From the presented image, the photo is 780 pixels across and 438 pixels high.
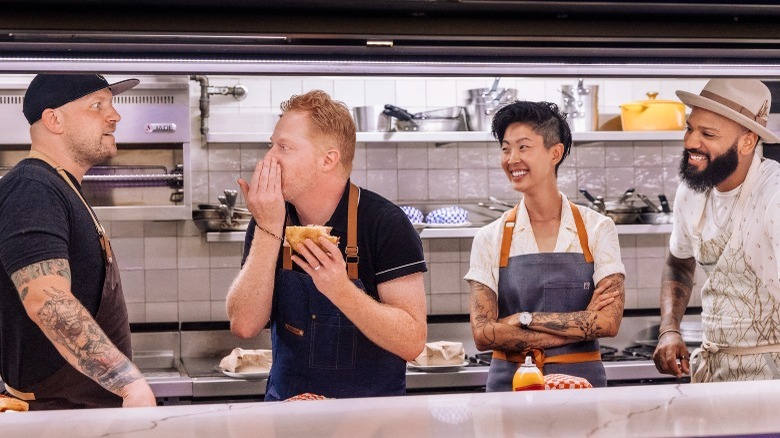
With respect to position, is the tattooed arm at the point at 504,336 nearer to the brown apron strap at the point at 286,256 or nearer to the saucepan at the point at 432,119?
the brown apron strap at the point at 286,256

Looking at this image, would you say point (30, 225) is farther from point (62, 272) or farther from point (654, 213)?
point (654, 213)

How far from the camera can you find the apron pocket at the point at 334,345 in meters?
2.54

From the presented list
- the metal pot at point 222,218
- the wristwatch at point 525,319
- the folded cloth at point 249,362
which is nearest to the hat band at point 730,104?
the wristwatch at point 525,319

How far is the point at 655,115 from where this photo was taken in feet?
17.4

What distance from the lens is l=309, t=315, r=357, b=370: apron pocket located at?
8.34 ft

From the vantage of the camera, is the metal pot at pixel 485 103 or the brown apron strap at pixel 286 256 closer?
the brown apron strap at pixel 286 256

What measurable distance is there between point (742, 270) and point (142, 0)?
219 centimetres

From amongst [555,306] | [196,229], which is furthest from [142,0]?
[196,229]

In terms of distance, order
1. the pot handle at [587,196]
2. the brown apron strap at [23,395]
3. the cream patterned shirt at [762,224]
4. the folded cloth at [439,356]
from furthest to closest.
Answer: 1. the pot handle at [587,196]
2. the folded cloth at [439,356]
3. the cream patterned shirt at [762,224]
4. the brown apron strap at [23,395]

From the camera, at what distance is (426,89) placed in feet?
18.2

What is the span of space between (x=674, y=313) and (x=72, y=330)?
2177mm

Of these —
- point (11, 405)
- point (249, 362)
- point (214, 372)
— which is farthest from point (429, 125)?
point (11, 405)

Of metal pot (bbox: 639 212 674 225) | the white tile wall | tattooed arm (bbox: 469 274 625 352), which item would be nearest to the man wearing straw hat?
tattooed arm (bbox: 469 274 625 352)

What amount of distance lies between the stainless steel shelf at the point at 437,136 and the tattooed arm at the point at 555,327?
189 centimetres
